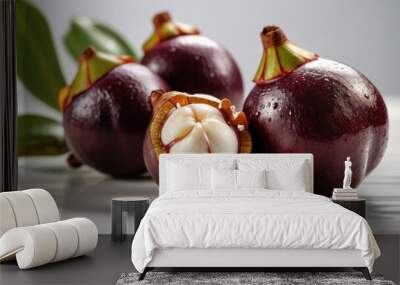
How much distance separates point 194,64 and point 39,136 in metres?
1.31

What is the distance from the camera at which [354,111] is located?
4.55 metres

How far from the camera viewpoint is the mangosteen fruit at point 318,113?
4.54 metres

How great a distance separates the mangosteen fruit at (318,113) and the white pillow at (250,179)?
24 centimetres

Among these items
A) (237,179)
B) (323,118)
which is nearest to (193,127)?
(237,179)

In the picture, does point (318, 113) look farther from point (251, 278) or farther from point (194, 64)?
point (251, 278)

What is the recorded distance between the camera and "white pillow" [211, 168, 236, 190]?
452 cm

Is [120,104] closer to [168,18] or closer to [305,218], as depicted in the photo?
[168,18]

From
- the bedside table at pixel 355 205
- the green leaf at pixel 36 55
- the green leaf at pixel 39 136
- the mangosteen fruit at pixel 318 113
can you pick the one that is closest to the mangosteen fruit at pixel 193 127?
the mangosteen fruit at pixel 318 113

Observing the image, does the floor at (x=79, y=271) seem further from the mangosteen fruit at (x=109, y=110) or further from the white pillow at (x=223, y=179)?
the mangosteen fruit at (x=109, y=110)

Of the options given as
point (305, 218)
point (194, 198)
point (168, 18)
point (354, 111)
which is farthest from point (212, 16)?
point (305, 218)

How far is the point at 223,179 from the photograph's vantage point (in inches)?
179

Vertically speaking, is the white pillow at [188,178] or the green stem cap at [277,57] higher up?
the green stem cap at [277,57]

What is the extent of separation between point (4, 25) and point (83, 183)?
1182 mm

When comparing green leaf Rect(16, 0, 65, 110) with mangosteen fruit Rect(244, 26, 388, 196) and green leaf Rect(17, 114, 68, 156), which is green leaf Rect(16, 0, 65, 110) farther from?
mangosteen fruit Rect(244, 26, 388, 196)
